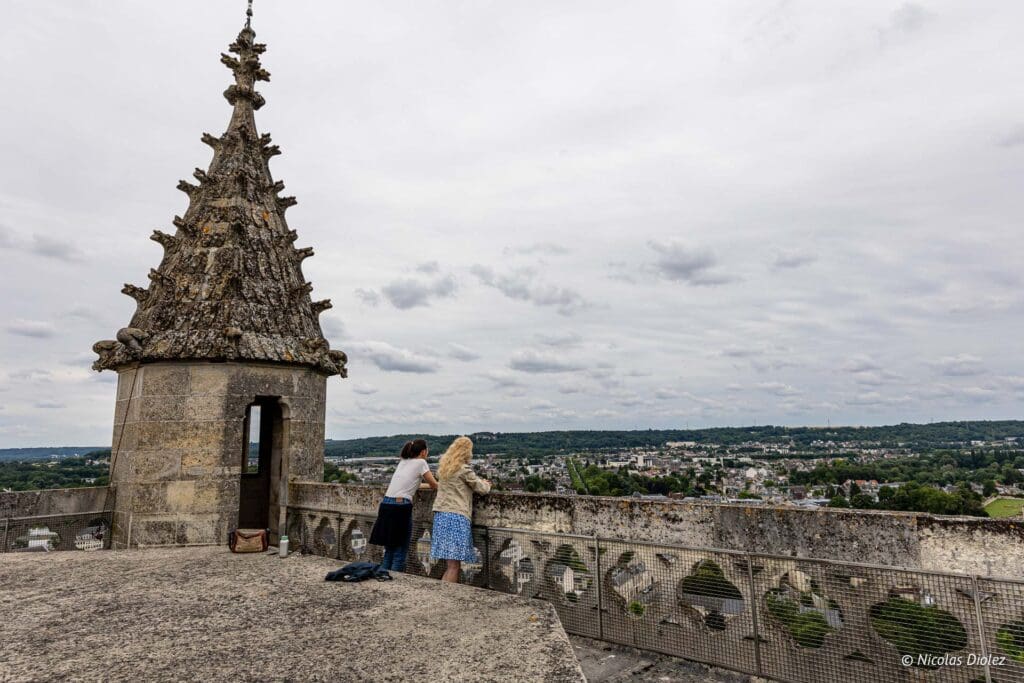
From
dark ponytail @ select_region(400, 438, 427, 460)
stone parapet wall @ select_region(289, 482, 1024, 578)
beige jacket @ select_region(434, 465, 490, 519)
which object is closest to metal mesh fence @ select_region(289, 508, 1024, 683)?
stone parapet wall @ select_region(289, 482, 1024, 578)

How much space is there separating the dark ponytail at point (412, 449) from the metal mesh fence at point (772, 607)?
3.65 feet

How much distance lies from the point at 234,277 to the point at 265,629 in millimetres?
5840

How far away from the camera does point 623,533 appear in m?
4.91

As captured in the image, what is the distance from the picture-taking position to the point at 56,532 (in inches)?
290

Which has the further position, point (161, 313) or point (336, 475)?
point (336, 475)

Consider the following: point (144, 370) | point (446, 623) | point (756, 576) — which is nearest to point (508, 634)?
point (446, 623)

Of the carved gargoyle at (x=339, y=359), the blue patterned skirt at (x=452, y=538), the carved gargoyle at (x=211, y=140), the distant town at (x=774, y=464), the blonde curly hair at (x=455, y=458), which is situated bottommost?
the distant town at (x=774, y=464)

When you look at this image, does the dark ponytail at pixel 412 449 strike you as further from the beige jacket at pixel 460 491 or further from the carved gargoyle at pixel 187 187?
the carved gargoyle at pixel 187 187

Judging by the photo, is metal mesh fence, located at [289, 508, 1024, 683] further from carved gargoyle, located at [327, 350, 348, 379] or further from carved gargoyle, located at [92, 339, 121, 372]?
carved gargoyle, located at [92, 339, 121, 372]

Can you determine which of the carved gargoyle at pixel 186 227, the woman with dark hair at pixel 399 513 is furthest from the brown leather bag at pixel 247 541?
the carved gargoyle at pixel 186 227

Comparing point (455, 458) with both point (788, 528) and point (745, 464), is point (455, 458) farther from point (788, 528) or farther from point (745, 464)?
point (745, 464)

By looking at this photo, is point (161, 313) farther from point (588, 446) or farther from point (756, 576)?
point (588, 446)

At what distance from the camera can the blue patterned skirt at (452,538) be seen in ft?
17.7

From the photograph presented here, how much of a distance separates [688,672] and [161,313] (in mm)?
7741
